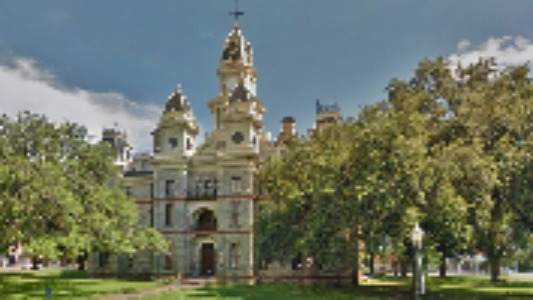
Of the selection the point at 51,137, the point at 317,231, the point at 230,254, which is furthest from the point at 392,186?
the point at 51,137

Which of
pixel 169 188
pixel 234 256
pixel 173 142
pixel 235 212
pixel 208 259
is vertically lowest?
pixel 208 259

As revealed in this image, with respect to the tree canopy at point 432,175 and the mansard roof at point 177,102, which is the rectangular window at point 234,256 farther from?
the mansard roof at point 177,102

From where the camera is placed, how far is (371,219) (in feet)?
77.4

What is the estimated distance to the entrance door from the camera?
3866 centimetres

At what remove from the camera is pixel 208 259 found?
38812 millimetres

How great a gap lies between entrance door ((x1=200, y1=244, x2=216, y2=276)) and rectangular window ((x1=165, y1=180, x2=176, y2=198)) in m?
5.25

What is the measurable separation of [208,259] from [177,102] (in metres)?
13.8

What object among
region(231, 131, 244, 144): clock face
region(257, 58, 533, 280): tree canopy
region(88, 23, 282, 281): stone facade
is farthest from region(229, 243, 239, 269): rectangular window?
region(231, 131, 244, 144): clock face

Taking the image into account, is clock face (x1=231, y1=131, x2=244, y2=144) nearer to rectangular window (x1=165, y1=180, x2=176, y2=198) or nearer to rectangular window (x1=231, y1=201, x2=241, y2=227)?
rectangular window (x1=231, y1=201, x2=241, y2=227)

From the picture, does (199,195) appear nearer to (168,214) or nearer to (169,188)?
(169,188)

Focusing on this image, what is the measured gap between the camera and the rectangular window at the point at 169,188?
127 feet

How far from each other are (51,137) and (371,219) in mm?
20494

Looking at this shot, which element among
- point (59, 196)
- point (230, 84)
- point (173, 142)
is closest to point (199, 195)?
point (173, 142)

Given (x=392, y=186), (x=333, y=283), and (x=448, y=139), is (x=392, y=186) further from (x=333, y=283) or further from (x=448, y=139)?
(x=333, y=283)
